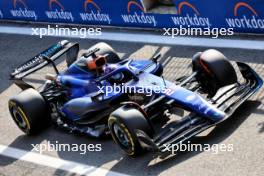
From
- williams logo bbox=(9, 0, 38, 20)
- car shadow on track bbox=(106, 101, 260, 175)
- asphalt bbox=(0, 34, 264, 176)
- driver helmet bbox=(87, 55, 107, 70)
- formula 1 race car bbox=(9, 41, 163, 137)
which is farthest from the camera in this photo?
williams logo bbox=(9, 0, 38, 20)

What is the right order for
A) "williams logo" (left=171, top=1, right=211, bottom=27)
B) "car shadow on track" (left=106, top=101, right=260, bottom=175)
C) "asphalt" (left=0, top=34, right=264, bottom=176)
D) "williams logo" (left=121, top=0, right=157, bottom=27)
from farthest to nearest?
"williams logo" (left=121, top=0, right=157, bottom=27) < "williams logo" (left=171, top=1, right=211, bottom=27) < "car shadow on track" (left=106, top=101, right=260, bottom=175) < "asphalt" (left=0, top=34, right=264, bottom=176)

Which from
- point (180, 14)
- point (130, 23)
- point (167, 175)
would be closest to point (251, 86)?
point (167, 175)

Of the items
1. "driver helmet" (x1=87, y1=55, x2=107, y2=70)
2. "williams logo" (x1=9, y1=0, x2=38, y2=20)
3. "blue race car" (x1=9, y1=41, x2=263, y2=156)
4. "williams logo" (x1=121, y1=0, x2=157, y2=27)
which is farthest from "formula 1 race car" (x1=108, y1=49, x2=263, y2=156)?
"williams logo" (x1=9, y1=0, x2=38, y2=20)

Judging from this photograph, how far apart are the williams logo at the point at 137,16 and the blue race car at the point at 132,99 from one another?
12.0 ft

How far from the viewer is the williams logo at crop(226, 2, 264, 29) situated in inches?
414

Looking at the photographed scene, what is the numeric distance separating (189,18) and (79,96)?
3.99 meters

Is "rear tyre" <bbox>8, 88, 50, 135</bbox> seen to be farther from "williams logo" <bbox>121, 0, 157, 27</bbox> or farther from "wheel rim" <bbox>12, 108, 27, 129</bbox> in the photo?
"williams logo" <bbox>121, 0, 157, 27</bbox>

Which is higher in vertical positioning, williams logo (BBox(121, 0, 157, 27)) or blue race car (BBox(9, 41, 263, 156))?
blue race car (BBox(9, 41, 263, 156))

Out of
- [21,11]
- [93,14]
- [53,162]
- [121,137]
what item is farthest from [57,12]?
[121,137]

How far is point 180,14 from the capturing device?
11.6 m

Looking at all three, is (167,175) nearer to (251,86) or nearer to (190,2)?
(251,86)

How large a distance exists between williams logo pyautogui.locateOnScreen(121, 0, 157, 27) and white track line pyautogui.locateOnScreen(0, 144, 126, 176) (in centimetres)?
507

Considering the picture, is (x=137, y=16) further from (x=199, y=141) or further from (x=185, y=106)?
(x=199, y=141)

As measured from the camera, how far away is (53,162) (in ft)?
25.9
